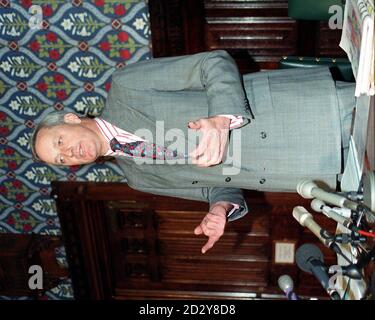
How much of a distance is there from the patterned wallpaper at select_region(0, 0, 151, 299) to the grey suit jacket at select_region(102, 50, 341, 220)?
139 cm

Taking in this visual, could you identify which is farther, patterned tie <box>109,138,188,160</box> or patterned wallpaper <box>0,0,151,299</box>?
patterned wallpaper <box>0,0,151,299</box>

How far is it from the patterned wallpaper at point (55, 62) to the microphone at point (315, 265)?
199cm

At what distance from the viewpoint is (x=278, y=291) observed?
11.6ft

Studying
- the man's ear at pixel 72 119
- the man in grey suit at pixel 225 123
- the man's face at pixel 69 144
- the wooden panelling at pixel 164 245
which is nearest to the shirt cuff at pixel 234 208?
the man in grey suit at pixel 225 123

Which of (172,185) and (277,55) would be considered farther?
(277,55)

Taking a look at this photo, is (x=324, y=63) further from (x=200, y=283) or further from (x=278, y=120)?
(x=200, y=283)

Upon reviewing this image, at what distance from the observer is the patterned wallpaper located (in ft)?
9.93

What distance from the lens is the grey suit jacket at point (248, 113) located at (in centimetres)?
164

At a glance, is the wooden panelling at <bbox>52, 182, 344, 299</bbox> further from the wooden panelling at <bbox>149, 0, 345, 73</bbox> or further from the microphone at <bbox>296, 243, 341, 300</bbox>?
the microphone at <bbox>296, 243, 341, 300</bbox>

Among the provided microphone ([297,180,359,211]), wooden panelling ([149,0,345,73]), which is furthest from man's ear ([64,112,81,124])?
wooden panelling ([149,0,345,73])

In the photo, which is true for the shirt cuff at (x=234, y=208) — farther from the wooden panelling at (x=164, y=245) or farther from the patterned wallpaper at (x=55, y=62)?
the patterned wallpaper at (x=55, y=62)

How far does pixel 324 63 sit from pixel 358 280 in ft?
3.24

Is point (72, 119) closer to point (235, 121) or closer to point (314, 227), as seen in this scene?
point (235, 121)

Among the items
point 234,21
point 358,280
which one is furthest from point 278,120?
point 234,21
